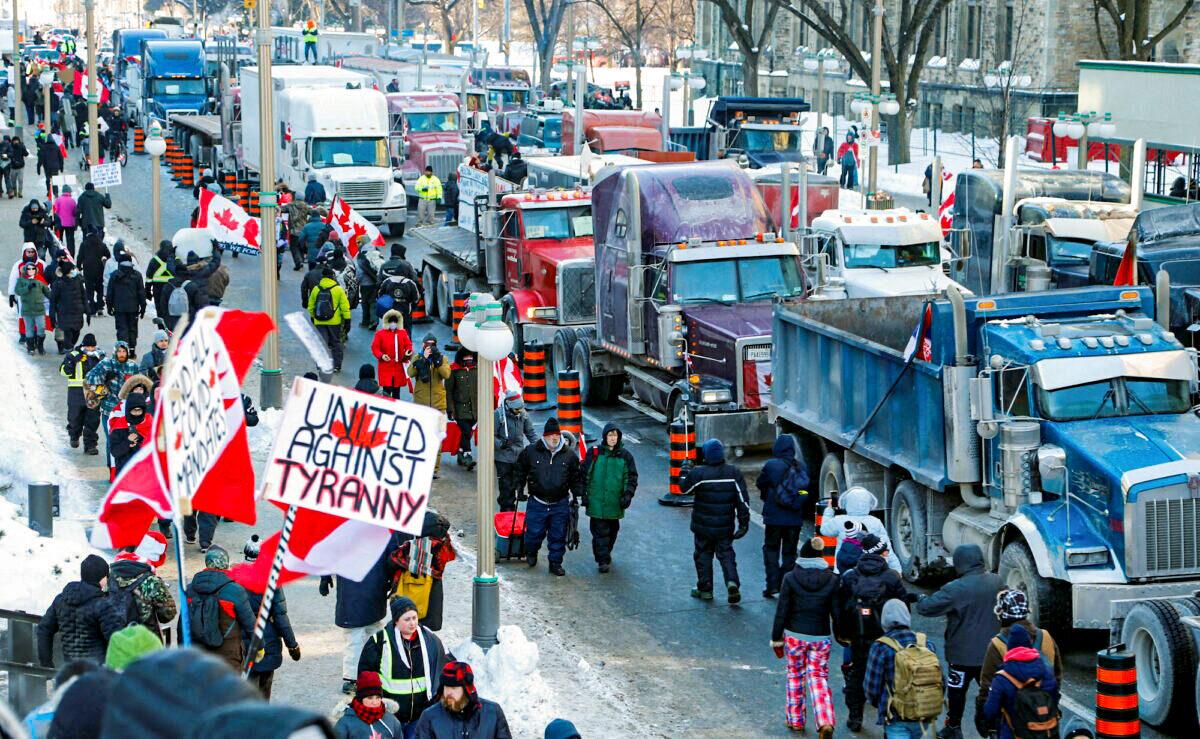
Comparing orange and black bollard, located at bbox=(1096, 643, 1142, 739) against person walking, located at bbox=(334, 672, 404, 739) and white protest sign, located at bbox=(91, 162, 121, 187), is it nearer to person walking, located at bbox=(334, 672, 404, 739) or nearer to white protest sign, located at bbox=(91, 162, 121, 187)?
person walking, located at bbox=(334, 672, 404, 739)

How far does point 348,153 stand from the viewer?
129ft

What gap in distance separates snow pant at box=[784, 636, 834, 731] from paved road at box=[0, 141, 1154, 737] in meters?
0.25

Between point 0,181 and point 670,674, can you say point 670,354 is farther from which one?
point 0,181

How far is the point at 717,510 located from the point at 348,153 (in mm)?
25595

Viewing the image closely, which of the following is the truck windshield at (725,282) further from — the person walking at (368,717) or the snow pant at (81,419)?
the person walking at (368,717)

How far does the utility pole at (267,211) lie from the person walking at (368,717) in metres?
11.7

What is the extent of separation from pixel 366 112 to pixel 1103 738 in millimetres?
30765

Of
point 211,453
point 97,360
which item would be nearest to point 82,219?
point 97,360

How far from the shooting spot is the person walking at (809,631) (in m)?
12.2

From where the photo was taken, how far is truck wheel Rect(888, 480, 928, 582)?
15.6 meters

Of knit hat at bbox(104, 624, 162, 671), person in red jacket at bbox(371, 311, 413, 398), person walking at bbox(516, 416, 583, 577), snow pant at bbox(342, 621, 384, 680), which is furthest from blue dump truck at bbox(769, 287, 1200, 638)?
knit hat at bbox(104, 624, 162, 671)

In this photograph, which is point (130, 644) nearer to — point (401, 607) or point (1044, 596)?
point (401, 607)

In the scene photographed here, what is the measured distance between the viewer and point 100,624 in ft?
37.0

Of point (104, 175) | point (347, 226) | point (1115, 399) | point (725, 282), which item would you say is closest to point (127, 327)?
point (347, 226)
